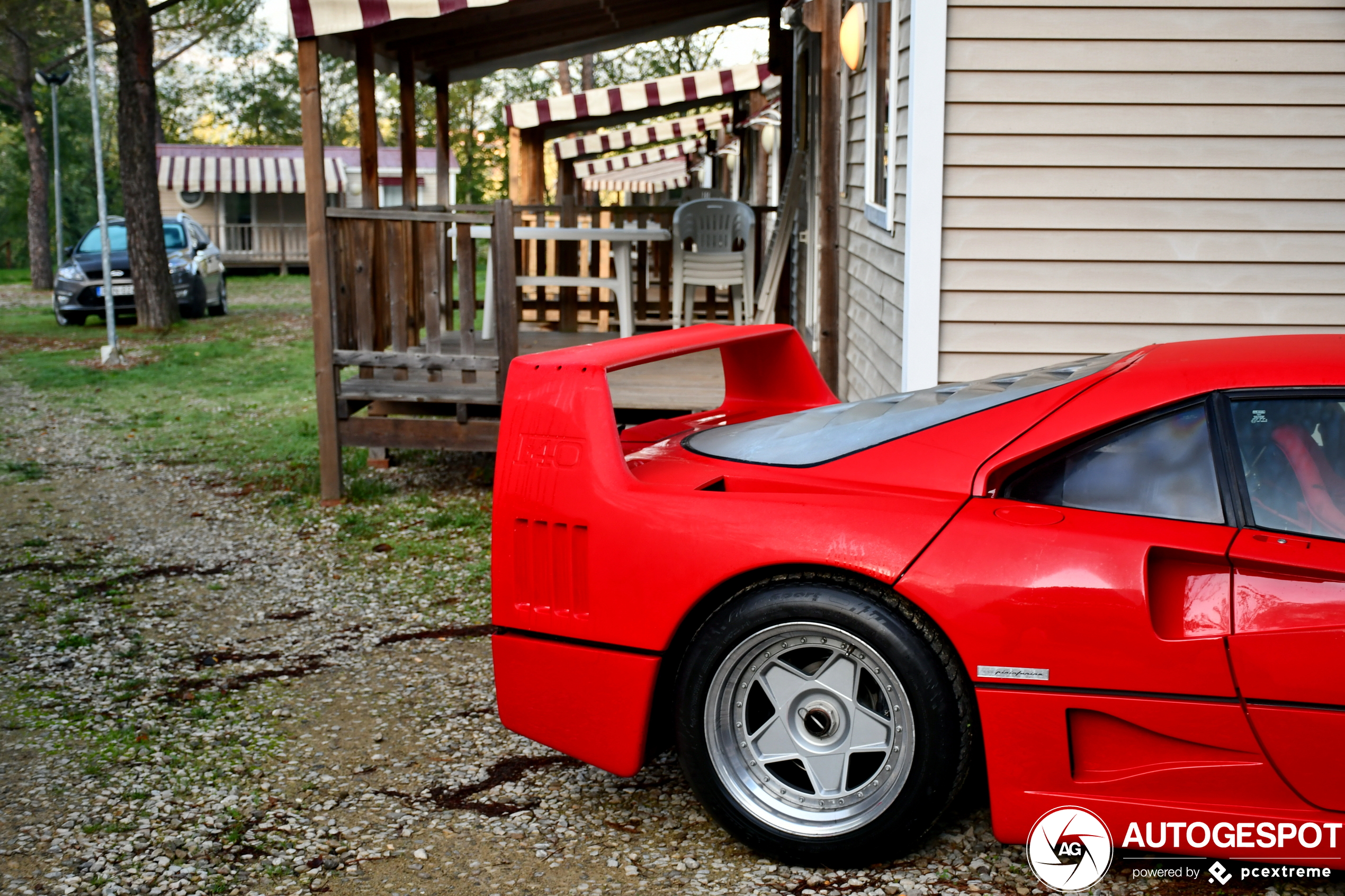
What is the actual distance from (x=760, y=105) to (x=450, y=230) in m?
7.03

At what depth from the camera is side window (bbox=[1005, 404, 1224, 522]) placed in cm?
269

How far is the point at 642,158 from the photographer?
86.9 feet

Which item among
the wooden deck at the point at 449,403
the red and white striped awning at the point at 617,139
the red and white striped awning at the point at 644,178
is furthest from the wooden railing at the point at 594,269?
the red and white striped awning at the point at 644,178

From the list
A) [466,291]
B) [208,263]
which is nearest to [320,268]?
[466,291]

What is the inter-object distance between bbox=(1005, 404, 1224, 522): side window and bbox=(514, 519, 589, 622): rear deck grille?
1.08 metres

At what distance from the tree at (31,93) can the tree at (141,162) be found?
351 inches

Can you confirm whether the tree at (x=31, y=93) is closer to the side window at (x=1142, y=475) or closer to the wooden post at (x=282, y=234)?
the wooden post at (x=282, y=234)

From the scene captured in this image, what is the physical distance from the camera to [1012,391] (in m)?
3.04

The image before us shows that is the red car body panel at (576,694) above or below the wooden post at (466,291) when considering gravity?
below

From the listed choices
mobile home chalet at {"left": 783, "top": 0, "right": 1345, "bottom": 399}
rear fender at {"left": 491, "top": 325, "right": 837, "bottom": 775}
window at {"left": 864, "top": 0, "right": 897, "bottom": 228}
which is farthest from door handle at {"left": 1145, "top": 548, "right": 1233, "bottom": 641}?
window at {"left": 864, "top": 0, "right": 897, "bottom": 228}

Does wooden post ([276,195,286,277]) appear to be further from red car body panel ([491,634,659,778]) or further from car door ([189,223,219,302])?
red car body panel ([491,634,659,778])

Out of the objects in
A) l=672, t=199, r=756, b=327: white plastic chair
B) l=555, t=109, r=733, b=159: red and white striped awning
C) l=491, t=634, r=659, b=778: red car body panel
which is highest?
l=555, t=109, r=733, b=159: red and white striped awning

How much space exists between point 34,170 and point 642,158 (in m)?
13.1

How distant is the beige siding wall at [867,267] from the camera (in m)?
5.66
